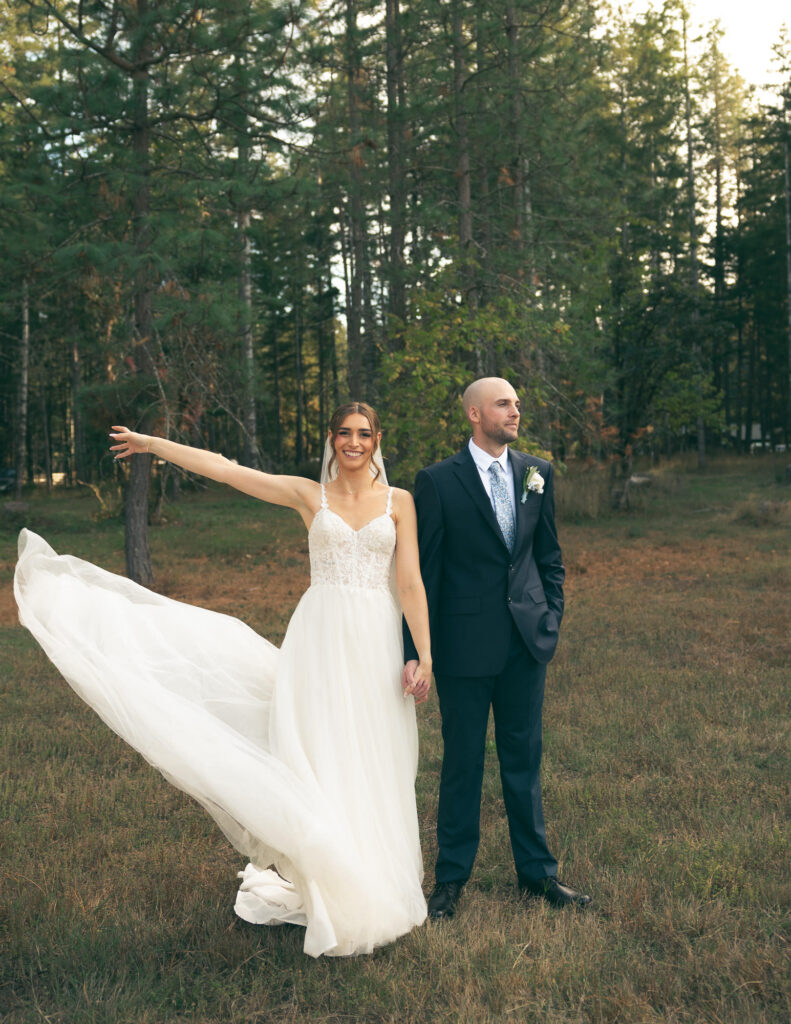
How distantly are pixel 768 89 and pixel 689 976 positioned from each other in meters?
40.8

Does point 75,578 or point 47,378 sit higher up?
point 47,378

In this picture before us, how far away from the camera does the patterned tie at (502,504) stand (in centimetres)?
435

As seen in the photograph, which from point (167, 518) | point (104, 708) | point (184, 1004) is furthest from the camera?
point (167, 518)

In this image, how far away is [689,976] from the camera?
3.66m

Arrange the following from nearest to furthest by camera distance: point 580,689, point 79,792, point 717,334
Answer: point 79,792, point 580,689, point 717,334

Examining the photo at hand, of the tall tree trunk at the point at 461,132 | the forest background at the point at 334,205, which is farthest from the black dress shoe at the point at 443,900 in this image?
the tall tree trunk at the point at 461,132

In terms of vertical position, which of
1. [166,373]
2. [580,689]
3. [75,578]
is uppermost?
[166,373]

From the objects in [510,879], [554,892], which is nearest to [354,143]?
[510,879]

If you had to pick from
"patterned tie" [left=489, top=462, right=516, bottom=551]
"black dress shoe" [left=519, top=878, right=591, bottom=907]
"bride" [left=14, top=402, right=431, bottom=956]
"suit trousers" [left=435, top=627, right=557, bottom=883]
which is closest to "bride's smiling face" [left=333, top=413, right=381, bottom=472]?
"bride" [left=14, top=402, right=431, bottom=956]

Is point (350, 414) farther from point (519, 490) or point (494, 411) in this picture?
point (519, 490)

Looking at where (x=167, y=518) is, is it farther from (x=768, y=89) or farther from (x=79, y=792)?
(x=768, y=89)

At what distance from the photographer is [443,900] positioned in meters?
4.32

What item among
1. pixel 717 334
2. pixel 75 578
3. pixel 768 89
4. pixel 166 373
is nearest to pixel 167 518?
pixel 166 373

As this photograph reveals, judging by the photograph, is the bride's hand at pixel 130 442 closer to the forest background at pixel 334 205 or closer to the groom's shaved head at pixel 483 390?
the groom's shaved head at pixel 483 390
